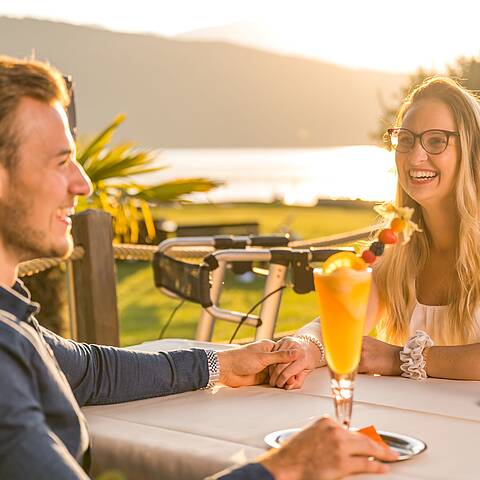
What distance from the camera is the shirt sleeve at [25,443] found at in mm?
1367

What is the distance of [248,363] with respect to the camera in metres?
2.19

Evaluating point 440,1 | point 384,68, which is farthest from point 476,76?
point 384,68

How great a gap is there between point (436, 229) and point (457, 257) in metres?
0.14

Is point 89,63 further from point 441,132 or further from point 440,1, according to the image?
point 441,132

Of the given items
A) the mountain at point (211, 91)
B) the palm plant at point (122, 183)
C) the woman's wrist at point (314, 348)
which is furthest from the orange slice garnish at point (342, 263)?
the mountain at point (211, 91)

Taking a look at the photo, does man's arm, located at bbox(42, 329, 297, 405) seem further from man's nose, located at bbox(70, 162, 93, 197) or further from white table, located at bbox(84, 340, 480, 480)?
man's nose, located at bbox(70, 162, 93, 197)

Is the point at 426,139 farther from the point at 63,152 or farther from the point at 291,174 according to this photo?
the point at 291,174

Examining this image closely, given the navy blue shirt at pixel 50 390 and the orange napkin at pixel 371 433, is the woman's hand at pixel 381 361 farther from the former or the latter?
the orange napkin at pixel 371 433

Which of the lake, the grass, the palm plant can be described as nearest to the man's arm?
the lake

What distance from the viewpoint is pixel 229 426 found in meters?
1.78

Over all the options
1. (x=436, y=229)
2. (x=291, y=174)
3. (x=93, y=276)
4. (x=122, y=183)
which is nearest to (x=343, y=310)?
(x=436, y=229)

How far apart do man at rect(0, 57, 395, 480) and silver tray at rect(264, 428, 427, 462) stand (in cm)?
7

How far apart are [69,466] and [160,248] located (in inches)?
112

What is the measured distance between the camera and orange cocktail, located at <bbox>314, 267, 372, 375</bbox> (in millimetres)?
1596
